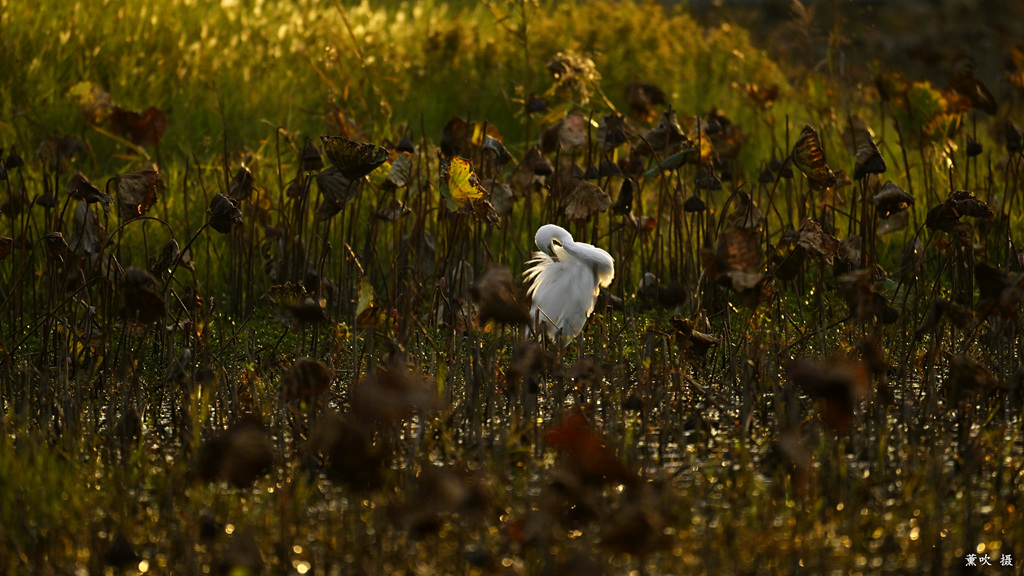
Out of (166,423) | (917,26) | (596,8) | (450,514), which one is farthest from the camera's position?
(917,26)

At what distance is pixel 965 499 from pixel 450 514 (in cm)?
90

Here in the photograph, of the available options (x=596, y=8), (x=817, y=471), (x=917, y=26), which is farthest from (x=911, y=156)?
(x=917, y=26)

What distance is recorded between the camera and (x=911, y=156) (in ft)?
18.9

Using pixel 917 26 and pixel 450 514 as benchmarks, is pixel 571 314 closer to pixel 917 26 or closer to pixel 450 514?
pixel 450 514

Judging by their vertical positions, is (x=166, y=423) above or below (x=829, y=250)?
below

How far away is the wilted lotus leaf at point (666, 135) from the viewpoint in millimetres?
3250

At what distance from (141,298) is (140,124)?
59.2 inches

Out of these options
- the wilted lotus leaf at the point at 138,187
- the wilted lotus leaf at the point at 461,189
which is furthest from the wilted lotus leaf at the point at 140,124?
the wilted lotus leaf at the point at 461,189

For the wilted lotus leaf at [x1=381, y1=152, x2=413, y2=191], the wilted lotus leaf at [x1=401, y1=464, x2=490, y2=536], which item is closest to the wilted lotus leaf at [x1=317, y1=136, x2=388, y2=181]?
the wilted lotus leaf at [x1=381, y1=152, x2=413, y2=191]

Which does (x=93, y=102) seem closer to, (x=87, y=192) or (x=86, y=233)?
(x=86, y=233)

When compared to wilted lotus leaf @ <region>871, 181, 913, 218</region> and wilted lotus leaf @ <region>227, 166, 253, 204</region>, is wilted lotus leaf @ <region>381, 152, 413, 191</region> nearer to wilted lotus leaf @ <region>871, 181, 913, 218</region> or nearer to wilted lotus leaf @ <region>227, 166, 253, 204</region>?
wilted lotus leaf @ <region>227, 166, 253, 204</region>

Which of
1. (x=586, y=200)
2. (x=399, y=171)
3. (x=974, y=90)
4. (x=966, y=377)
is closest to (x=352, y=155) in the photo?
(x=399, y=171)

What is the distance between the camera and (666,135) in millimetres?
3326

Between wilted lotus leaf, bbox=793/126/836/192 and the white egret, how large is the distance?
68 cm
